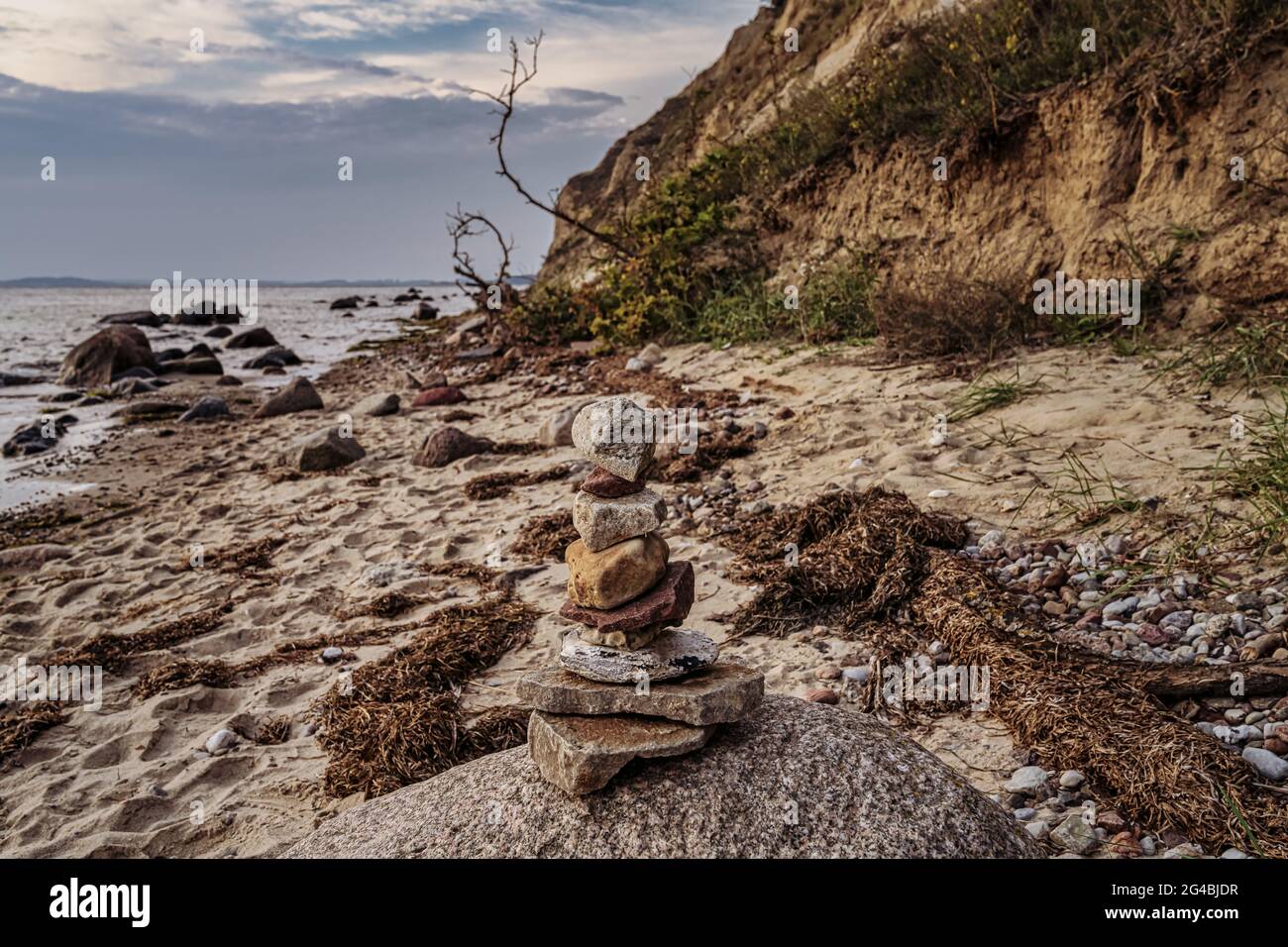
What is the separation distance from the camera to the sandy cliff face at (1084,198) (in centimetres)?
827

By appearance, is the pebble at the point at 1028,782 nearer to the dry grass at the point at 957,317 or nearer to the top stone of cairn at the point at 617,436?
the top stone of cairn at the point at 617,436

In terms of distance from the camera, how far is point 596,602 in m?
3.10

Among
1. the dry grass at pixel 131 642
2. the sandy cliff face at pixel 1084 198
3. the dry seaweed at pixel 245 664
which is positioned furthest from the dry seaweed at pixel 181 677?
the sandy cliff face at pixel 1084 198

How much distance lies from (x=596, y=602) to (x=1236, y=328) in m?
6.46

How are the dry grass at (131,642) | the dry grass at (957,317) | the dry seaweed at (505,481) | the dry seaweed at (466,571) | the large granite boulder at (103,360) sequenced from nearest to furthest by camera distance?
the dry grass at (131,642)
the dry seaweed at (466,571)
the dry seaweed at (505,481)
the dry grass at (957,317)
the large granite boulder at (103,360)

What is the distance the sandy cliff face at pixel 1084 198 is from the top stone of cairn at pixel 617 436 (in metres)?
7.40

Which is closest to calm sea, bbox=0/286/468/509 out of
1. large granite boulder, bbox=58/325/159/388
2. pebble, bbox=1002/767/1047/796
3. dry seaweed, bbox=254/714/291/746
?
large granite boulder, bbox=58/325/159/388

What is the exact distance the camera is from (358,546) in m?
7.34

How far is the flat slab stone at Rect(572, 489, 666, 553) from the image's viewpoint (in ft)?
9.87

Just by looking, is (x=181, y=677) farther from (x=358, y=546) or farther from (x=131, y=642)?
(x=358, y=546)

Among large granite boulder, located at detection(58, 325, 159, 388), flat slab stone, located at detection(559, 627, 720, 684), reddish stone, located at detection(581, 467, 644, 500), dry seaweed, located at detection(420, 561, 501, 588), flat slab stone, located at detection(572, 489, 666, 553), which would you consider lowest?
dry seaweed, located at detection(420, 561, 501, 588)

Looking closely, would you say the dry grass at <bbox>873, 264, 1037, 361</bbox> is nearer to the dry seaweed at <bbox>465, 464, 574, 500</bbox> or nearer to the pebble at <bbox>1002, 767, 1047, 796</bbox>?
the dry seaweed at <bbox>465, 464, 574, 500</bbox>

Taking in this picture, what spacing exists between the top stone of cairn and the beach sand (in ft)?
6.07
